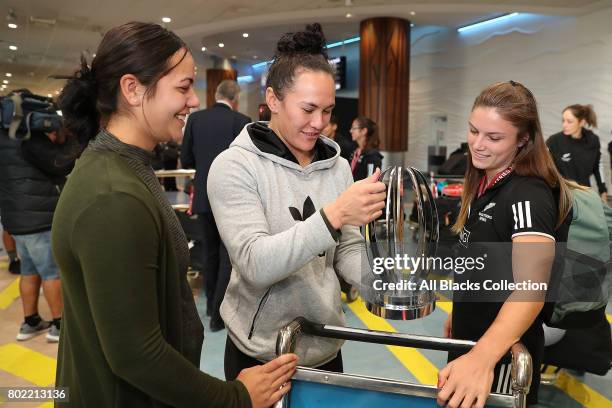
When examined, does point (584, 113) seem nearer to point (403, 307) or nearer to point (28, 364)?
point (403, 307)

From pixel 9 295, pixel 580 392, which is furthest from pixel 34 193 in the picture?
pixel 580 392

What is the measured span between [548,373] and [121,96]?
2786mm

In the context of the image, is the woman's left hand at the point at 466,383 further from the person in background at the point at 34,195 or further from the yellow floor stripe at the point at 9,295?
the yellow floor stripe at the point at 9,295

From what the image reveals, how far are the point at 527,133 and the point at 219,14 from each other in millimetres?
8514

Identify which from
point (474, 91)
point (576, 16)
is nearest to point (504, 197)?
point (576, 16)

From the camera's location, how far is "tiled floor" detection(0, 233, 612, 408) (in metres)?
2.58

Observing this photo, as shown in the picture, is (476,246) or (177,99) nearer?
(177,99)

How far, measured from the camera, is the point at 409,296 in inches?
41.9

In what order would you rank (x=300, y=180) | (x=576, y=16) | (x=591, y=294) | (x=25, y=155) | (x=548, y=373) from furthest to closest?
(x=576, y=16), (x=25, y=155), (x=548, y=373), (x=591, y=294), (x=300, y=180)

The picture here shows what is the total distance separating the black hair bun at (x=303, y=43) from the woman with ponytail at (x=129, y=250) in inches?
13.8

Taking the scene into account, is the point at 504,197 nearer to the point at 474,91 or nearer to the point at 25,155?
the point at 25,155

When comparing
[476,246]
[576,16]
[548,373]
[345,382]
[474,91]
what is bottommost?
[548,373]

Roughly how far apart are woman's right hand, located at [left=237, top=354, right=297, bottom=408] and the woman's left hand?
31 centimetres

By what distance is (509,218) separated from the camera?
1.21 metres
